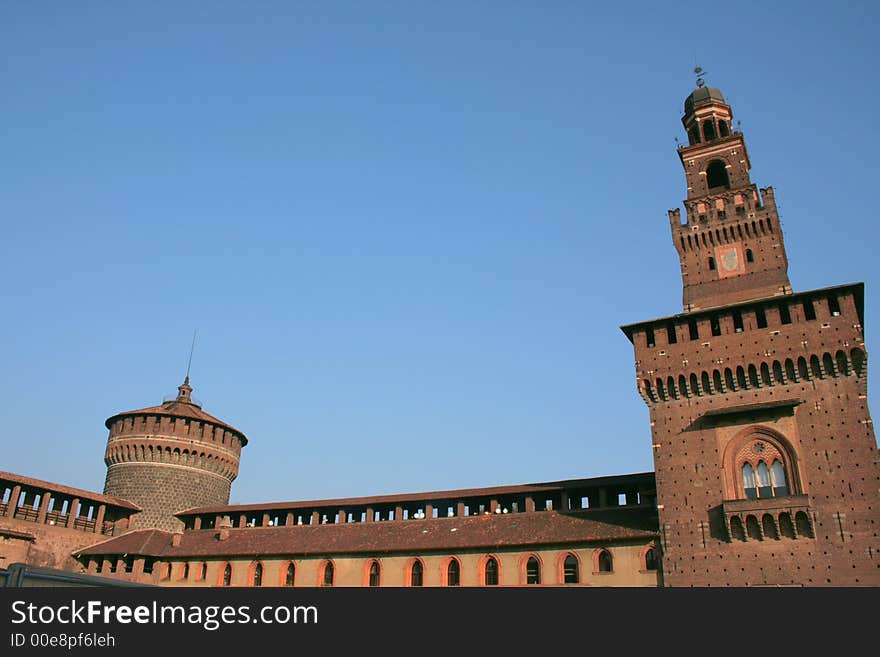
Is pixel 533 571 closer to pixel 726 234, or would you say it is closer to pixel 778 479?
pixel 778 479

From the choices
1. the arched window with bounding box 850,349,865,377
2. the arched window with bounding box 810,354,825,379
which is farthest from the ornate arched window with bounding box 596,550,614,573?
the arched window with bounding box 850,349,865,377

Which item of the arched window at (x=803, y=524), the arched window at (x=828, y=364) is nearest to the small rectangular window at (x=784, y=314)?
the arched window at (x=828, y=364)

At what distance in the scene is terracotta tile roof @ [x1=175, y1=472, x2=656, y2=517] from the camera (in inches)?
1405

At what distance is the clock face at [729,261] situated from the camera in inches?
1431

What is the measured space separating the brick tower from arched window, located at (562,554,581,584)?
14.0ft

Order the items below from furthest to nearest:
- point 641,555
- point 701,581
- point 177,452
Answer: point 177,452 < point 641,555 < point 701,581

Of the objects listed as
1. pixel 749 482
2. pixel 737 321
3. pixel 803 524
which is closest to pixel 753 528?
pixel 803 524

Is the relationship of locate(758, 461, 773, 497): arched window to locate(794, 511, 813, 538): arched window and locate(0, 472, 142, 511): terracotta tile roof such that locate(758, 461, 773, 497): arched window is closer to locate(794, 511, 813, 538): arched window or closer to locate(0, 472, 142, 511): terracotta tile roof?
locate(794, 511, 813, 538): arched window

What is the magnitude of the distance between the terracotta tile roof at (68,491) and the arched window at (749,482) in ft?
124
